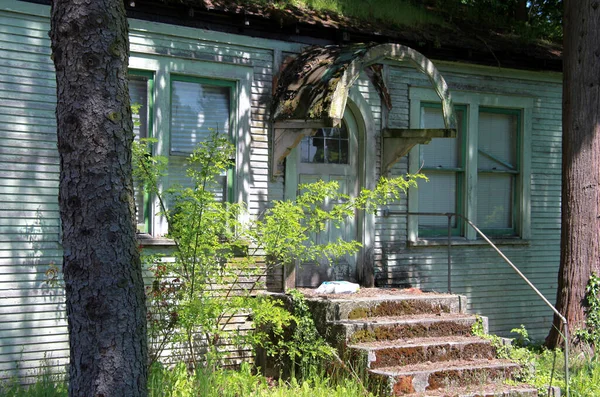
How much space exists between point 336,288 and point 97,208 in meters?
5.69

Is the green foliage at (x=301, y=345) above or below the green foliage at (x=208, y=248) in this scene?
below

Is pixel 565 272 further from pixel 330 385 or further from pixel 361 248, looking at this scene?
pixel 330 385

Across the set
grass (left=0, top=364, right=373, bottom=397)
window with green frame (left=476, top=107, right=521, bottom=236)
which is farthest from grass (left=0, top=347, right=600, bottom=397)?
window with green frame (left=476, top=107, right=521, bottom=236)

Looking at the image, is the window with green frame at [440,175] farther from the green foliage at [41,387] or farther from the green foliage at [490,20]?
the green foliage at [41,387]

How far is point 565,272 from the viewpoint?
1038 cm

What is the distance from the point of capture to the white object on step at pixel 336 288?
985 centimetres

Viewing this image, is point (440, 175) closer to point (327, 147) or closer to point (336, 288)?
point (327, 147)

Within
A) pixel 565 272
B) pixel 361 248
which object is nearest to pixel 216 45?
pixel 361 248

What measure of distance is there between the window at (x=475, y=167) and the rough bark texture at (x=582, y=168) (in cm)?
194

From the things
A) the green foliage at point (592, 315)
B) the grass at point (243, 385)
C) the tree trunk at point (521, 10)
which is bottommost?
the grass at point (243, 385)

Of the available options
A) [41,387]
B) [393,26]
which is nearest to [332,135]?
[393,26]

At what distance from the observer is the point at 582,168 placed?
33.7ft

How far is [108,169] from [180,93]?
5280mm

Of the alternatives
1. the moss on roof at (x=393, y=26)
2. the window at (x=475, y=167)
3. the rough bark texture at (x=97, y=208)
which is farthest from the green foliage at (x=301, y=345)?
the rough bark texture at (x=97, y=208)
